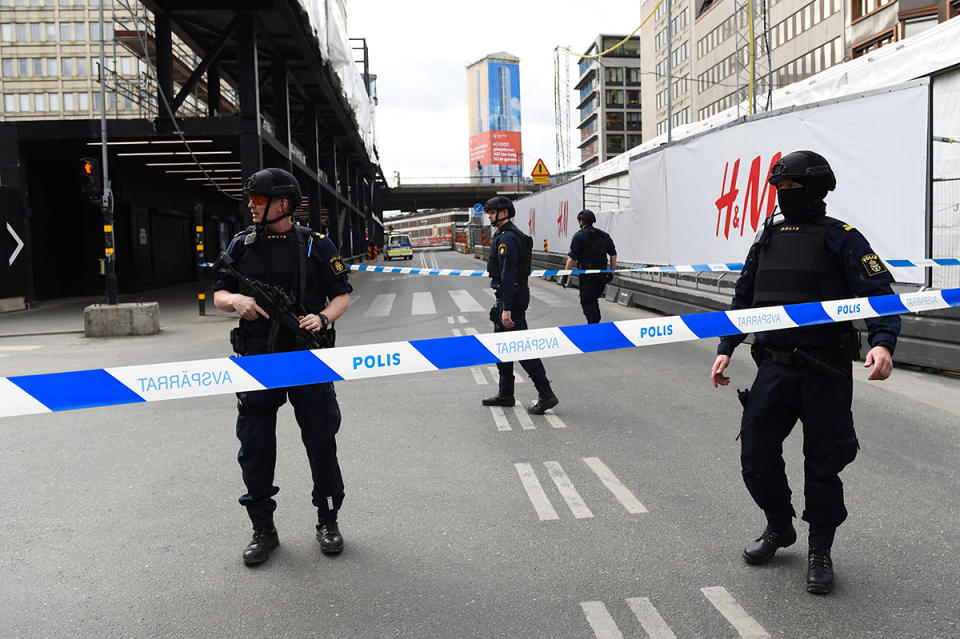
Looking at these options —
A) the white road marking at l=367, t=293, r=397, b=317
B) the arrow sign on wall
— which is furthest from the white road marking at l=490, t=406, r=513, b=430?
the arrow sign on wall

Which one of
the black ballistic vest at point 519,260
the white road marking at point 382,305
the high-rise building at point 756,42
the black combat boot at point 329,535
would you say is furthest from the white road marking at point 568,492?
the high-rise building at point 756,42

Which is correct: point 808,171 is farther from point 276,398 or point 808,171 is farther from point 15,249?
point 15,249

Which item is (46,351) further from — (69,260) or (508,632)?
(69,260)

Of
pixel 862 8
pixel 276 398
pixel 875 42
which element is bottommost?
pixel 276 398

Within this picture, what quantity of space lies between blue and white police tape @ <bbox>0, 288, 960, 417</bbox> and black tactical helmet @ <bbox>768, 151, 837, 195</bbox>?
544 millimetres

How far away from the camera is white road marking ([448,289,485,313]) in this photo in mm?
16328

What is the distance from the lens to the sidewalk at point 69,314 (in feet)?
48.9

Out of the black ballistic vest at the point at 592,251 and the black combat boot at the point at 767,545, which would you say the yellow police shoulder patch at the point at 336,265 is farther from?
the black ballistic vest at the point at 592,251

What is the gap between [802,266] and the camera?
3.49m

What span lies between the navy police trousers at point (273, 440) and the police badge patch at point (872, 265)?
101 inches

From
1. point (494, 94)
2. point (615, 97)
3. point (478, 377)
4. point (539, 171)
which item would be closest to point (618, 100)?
point (615, 97)

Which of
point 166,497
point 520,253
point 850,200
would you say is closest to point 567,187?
point 850,200

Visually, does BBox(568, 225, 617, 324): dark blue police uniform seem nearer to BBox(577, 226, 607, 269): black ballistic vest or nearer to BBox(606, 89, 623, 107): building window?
BBox(577, 226, 607, 269): black ballistic vest

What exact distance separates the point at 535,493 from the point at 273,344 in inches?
75.6
